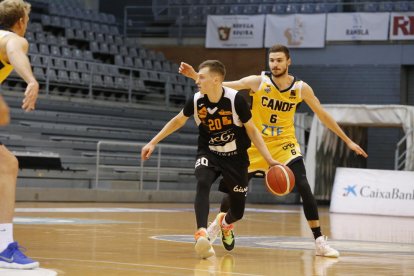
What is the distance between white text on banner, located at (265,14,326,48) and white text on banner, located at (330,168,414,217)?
8.18 m

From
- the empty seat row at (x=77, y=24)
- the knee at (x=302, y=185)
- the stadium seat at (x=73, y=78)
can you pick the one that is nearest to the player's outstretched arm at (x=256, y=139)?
the knee at (x=302, y=185)

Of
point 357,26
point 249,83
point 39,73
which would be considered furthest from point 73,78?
point 249,83

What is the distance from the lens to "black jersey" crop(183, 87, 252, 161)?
850cm

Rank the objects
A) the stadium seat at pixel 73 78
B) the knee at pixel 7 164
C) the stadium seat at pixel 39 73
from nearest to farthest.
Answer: the knee at pixel 7 164 < the stadium seat at pixel 39 73 < the stadium seat at pixel 73 78

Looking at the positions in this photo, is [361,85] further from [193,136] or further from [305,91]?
[305,91]

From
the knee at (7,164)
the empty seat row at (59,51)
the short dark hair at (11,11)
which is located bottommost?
the knee at (7,164)

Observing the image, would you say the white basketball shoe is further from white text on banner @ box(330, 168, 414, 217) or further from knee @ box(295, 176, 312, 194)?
white text on banner @ box(330, 168, 414, 217)

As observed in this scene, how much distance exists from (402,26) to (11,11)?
70.7ft

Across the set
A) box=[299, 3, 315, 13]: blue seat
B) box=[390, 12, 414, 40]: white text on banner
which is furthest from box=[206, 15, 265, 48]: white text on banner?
box=[390, 12, 414, 40]: white text on banner

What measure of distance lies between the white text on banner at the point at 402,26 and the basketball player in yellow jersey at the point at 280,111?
1837 centimetres

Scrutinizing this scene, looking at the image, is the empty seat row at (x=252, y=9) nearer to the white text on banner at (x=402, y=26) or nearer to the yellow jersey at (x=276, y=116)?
the white text on banner at (x=402, y=26)

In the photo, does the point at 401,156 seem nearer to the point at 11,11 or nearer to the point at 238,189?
the point at 238,189

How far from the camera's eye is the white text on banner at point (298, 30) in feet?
92.7

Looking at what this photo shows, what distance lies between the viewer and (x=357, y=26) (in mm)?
27719
